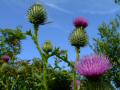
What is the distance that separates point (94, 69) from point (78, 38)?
1.85 metres

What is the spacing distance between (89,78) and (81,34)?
212 centimetres

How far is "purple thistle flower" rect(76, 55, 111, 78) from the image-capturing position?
5.50 metres

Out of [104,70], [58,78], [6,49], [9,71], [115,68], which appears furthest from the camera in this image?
[115,68]

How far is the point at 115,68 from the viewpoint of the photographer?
39875 mm

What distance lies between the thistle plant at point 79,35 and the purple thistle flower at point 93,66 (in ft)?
2.68

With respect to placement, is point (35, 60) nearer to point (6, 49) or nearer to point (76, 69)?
point (6, 49)

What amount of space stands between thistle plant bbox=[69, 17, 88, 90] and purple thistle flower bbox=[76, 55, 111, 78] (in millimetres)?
817

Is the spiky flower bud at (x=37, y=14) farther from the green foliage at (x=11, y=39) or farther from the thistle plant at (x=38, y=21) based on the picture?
the green foliage at (x=11, y=39)

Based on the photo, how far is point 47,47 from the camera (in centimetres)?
788

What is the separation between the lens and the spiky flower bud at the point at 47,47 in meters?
7.83

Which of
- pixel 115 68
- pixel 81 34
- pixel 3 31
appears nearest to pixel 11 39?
pixel 3 31

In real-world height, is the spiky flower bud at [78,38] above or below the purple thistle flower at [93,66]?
above

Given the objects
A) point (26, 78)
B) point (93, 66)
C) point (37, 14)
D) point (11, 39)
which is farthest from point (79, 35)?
point (11, 39)

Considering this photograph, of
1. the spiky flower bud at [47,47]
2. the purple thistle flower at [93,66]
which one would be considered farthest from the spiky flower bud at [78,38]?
the purple thistle flower at [93,66]
